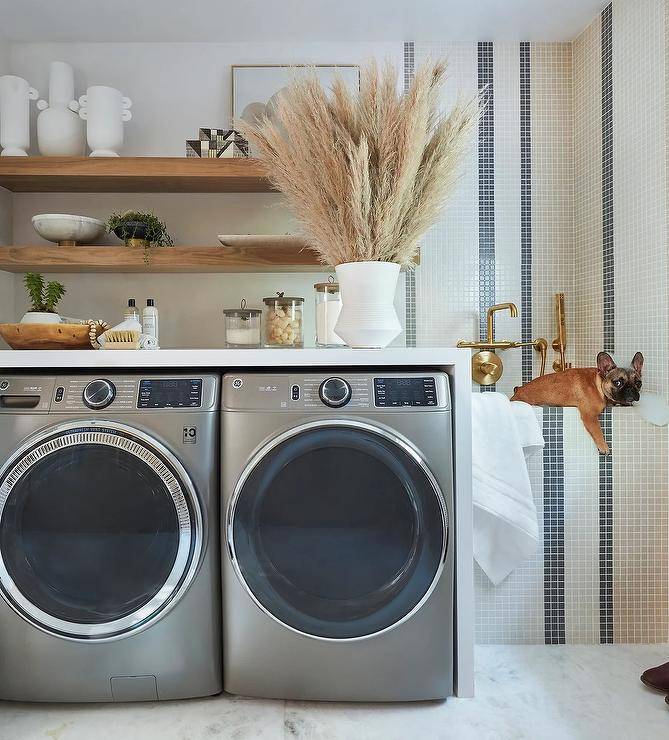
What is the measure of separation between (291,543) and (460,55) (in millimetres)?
2166

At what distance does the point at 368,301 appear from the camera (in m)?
1.75

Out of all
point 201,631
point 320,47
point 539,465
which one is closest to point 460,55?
point 320,47

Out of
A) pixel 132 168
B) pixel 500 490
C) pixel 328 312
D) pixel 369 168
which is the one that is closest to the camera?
pixel 369 168

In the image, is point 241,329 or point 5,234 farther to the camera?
point 5,234

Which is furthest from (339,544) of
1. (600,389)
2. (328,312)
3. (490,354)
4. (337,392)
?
(490,354)

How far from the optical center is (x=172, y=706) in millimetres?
1654

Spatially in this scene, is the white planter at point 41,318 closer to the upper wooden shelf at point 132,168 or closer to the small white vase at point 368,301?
the upper wooden shelf at point 132,168

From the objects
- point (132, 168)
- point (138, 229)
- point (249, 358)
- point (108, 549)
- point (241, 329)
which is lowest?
point (108, 549)

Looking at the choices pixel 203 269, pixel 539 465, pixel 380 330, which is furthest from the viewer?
pixel 203 269

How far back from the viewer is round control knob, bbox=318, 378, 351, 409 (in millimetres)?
1621

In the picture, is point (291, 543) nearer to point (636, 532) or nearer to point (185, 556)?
point (185, 556)

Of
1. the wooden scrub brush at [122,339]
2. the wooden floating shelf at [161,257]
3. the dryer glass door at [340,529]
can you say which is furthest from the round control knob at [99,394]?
the wooden floating shelf at [161,257]

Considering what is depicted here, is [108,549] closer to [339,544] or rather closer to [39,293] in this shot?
[339,544]

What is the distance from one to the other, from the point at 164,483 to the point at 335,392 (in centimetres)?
51
